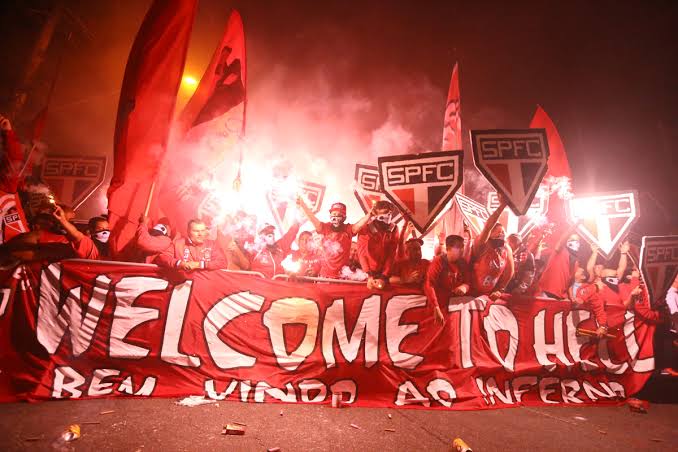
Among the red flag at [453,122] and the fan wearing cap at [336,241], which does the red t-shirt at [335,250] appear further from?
the red flag at [453,122]

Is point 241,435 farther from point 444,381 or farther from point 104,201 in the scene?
point 104,201

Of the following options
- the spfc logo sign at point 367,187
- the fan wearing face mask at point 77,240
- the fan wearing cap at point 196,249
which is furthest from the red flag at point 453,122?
the fan wearing face mask at point 77,240

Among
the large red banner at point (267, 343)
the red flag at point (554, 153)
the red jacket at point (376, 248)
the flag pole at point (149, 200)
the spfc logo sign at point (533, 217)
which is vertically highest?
the red flag at point (554, 153)

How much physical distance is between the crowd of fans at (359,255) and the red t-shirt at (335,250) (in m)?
0.02

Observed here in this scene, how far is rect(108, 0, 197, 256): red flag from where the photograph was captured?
5.53 meters

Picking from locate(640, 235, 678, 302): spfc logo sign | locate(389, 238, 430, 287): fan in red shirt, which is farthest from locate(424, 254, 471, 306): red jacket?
locate(640, 235, 678, 302): spfc logo sign

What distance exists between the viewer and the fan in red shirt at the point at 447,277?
481 cm

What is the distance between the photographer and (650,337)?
5.79 meters

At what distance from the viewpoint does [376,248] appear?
5.46 metres

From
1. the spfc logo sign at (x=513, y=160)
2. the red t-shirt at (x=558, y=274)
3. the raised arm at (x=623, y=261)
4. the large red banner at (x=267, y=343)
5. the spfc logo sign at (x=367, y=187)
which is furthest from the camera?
the spfc logo sign at (x=367, y=187)

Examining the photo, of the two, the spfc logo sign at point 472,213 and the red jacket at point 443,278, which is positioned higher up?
the spfc logo sign at point 472,213

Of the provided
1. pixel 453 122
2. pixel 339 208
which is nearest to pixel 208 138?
pixel 339 208

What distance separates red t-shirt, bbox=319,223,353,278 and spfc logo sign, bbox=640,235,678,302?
5590 millimetres

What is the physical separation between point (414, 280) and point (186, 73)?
13.0m
